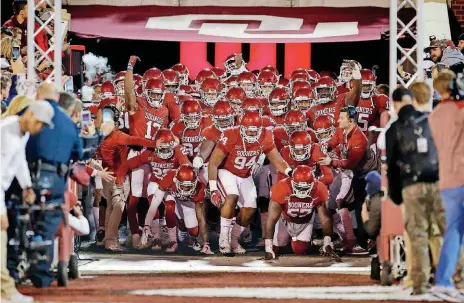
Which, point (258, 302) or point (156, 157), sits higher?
point (156, 157)

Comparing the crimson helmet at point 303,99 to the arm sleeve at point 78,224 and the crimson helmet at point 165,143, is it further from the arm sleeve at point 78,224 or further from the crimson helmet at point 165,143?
the arm sleeve at point 78,224

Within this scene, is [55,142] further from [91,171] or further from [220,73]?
[220,73]

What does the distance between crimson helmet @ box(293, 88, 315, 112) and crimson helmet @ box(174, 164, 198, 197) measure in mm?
1693

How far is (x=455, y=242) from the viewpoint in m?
10.1

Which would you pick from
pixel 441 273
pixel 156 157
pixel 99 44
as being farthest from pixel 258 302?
pixel 99 44

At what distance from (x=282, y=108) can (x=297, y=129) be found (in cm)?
47

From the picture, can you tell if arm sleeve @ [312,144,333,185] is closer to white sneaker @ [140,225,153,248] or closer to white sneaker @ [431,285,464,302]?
white sneaker @ [140,225,153,248]

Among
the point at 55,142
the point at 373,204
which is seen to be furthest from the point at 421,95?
the point at 55,142

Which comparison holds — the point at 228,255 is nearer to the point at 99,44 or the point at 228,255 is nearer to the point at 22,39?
the point at 22,39

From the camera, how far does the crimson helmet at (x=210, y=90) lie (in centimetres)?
1526

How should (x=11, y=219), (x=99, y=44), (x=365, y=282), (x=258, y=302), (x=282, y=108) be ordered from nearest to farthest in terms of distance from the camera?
(x=258, y=302) → (x=11, y=219) → (x=365, y=282) → (x=282, y=108) → (x=99, y=44)

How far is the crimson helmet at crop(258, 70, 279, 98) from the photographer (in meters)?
15.6

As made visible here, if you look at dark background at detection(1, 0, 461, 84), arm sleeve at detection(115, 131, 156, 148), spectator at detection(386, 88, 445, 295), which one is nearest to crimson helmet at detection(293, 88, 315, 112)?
arm sleeve at detection(115, 131, 156, 148)

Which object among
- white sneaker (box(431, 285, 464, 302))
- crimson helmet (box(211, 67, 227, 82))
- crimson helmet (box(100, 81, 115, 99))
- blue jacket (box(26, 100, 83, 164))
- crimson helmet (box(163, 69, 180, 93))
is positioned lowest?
white sneaker (box(431, 285, 464, 302))
